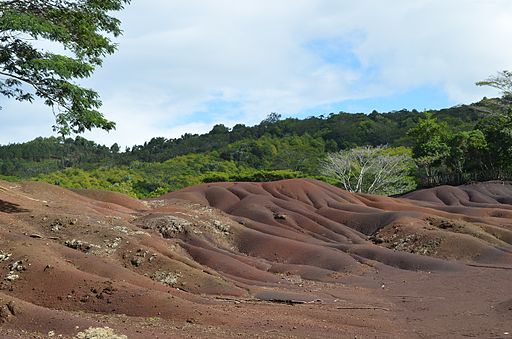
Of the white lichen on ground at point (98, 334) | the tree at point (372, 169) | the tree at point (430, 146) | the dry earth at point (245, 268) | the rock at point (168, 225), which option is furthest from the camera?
the tree at point (372, 169)

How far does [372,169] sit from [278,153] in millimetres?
27967

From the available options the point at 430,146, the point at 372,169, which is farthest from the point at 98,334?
the point at 372,169

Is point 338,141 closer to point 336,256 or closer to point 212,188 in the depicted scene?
point 212,188

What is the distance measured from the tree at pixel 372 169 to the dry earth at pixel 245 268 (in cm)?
2261

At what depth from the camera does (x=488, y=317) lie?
16188mm

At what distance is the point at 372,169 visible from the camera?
212ft

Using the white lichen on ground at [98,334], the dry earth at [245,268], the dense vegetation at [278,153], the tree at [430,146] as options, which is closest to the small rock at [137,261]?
the dry earth at [245,268]

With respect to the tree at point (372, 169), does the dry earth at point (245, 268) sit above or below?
below

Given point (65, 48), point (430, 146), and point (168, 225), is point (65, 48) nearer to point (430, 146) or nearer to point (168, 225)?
point (168, 225)

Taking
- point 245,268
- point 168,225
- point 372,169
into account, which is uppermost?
point 372,169

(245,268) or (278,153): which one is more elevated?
(278,153)

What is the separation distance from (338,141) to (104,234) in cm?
8003

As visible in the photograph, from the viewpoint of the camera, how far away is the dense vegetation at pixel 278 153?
62375mm

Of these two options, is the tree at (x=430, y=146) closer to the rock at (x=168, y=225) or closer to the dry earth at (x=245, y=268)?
the dry earth at (x=245, y=268)
